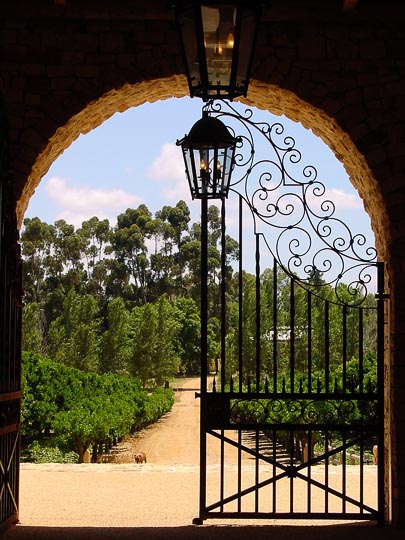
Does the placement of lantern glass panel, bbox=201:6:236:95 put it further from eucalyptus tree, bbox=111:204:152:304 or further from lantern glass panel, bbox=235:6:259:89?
eucalyptus tree, bbox=111:204:152:304

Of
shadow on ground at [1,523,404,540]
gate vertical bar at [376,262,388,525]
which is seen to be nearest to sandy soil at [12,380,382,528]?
shadow on ground at [1,523,404,540]

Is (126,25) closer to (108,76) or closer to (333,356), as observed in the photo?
(108,76)

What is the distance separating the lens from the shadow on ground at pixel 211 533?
217 inches

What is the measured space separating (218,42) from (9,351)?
8.45 feet

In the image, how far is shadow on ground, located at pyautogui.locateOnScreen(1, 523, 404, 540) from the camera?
18.1 ft

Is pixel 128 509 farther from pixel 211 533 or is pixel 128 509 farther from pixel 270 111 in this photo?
pixel 270 111

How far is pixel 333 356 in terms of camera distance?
28109 millimetres

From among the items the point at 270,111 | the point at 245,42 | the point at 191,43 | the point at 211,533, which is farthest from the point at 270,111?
the point at 211,533

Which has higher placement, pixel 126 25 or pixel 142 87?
pixel 126 25

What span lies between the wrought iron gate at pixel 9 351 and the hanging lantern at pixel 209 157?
134 centimetres

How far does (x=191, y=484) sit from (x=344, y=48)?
5493 mm

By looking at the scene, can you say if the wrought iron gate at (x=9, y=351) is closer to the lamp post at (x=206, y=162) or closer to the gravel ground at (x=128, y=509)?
the gravel ground at (x=128, y=509)

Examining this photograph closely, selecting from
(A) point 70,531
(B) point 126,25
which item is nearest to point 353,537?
(A) point 70,531

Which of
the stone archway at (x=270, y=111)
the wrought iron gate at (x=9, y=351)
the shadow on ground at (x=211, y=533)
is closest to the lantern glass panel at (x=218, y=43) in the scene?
the wrought iron gate at (x=9, y=351)
